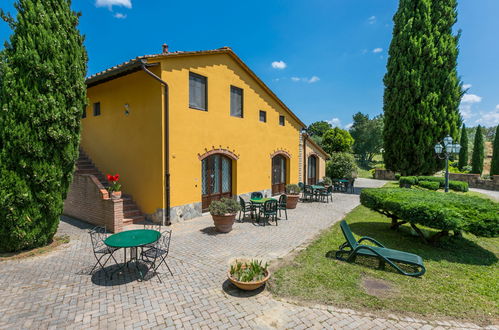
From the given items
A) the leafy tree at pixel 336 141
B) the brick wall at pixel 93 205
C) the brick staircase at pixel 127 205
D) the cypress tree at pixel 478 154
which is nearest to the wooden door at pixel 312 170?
the leafy tree at pixel 336 141

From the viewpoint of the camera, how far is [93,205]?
8.40 m

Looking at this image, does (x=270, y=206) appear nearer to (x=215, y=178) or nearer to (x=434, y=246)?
(x=215, y=178)

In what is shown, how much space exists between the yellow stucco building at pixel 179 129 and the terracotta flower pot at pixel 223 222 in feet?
6.44

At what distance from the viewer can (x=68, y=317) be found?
12.0ft

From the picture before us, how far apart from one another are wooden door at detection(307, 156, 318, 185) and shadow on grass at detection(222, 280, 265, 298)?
48.2 feet

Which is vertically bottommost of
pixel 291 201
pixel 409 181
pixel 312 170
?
pixel 291 201

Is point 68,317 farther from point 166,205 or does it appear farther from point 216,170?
point 216,170

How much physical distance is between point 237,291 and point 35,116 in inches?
252

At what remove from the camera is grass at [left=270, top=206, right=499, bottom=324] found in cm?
395

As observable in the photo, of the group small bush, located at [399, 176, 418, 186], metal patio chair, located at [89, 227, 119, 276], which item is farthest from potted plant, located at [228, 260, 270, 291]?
small bush, located at [399, 176, 418, 186]

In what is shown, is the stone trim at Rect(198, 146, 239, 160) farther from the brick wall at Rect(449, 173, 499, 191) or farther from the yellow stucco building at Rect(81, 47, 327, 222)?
the brick wall at Rect(449, 173, 499, 191)

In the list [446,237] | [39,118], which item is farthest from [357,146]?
[39,118]

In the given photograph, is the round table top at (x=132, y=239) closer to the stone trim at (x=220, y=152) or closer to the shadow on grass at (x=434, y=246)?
the stone trim at (x=220, y=152)

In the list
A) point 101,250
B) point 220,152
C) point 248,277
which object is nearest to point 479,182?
point 220,152
